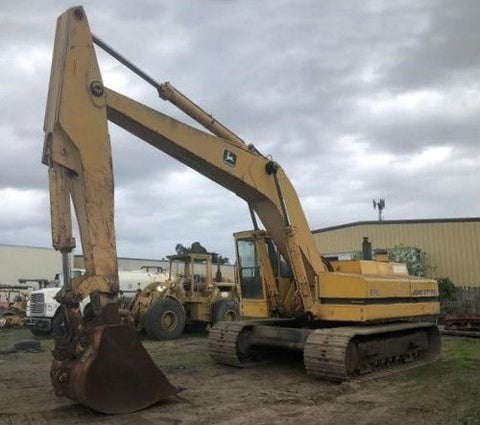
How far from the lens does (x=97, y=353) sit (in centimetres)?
702

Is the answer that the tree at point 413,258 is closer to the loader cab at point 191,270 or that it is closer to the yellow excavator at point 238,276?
the loader cab at point 191,270

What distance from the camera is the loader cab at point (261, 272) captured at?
11.5m

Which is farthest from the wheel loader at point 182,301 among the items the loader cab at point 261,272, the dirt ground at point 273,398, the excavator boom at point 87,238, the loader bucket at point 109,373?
the loader bucket at point 109,373

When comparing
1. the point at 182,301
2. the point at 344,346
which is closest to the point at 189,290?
the point at 182,301

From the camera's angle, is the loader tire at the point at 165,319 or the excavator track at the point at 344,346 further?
the loader tire at the point at 165,319

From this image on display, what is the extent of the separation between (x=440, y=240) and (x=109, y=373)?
23006 millimetres

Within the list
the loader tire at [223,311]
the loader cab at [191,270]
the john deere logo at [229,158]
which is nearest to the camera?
the john deere logo at [229,158]

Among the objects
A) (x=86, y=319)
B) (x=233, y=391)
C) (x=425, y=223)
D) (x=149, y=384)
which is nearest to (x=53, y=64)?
(x=86, y=319)

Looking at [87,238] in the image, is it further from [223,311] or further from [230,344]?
[223,311]

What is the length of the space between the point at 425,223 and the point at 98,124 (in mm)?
22644

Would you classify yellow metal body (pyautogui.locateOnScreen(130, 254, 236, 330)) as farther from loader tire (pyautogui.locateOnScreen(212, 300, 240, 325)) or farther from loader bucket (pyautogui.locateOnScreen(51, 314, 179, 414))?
loader bucket (pyautogui.locateOnScreen(51, 314, 179, 414))

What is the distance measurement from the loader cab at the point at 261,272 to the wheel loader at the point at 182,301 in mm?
5530

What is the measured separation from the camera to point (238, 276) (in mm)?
12102

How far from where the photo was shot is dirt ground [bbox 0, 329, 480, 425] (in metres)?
7.37
